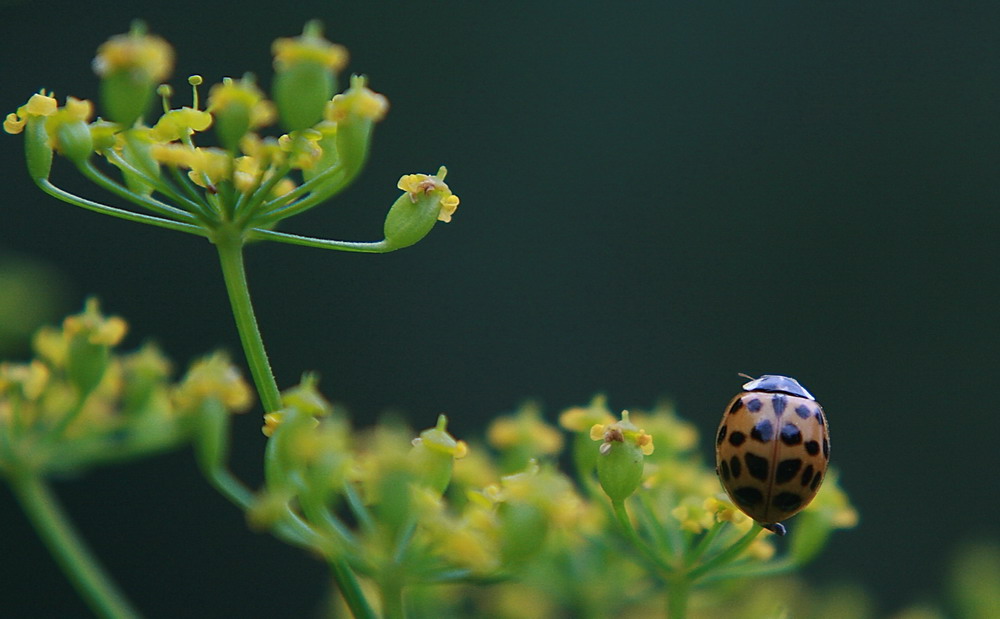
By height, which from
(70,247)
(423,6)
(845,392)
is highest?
(423,6)

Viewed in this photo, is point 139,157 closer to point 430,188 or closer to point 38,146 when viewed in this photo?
point 38,146

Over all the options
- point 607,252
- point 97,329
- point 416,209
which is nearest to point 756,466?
point 416,209

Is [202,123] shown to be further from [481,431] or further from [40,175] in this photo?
[481,431]

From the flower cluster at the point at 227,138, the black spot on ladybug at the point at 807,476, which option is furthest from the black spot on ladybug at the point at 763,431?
the flower cluster at the point at 227,138

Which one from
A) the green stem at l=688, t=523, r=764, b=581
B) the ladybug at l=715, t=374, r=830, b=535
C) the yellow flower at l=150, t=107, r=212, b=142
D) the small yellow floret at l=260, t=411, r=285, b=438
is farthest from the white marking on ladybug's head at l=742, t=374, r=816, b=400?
the yellow flower at l=150, t=107, r=212, b=142

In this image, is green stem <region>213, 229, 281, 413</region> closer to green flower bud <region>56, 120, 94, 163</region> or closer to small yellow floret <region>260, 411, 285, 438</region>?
small yellow floret <region>260, 411, 285, 438</region>

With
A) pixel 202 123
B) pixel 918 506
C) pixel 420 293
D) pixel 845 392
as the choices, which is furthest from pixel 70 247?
pixel 202 123
